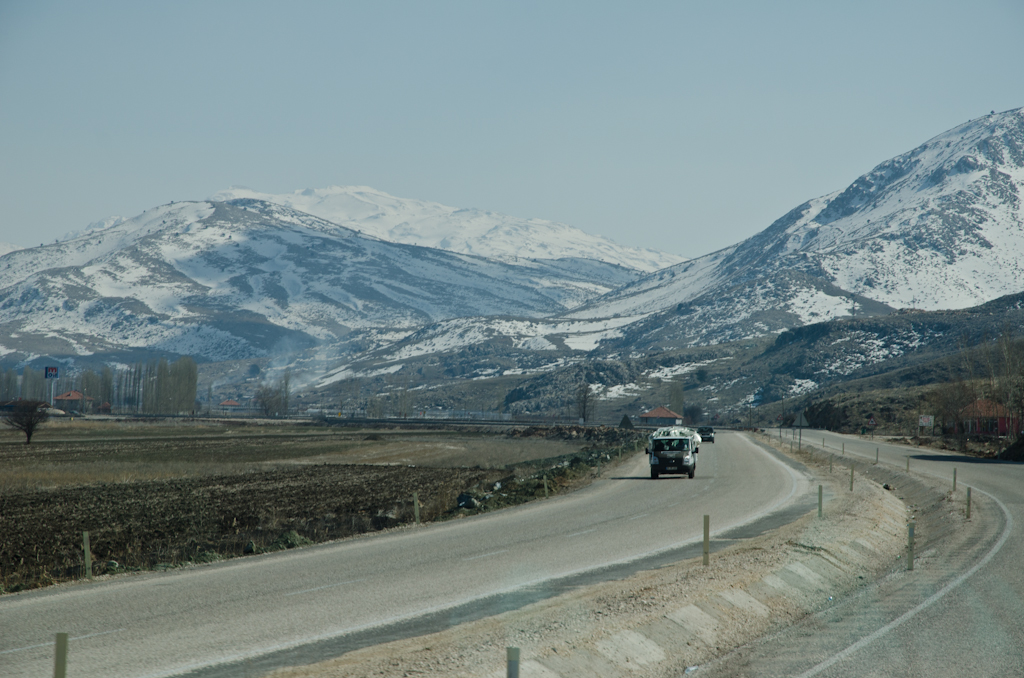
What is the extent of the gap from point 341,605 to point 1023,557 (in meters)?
14.2

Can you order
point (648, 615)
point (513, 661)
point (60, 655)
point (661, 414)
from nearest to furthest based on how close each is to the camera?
point (513, 661), point (60, 655), point (648, 615), point (661, 414)

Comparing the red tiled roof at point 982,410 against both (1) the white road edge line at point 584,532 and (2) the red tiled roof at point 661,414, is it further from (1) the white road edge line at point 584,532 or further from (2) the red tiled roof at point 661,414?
(1) the white road edge line at point 584,532

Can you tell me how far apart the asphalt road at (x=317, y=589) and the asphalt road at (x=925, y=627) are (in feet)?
17.7

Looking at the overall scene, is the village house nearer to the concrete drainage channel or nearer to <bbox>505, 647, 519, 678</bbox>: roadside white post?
the concrete drainage channel

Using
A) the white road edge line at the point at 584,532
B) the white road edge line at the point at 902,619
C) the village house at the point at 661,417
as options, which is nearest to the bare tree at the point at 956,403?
the village house at the point at 661,417

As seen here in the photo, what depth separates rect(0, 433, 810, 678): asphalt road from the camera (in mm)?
12094

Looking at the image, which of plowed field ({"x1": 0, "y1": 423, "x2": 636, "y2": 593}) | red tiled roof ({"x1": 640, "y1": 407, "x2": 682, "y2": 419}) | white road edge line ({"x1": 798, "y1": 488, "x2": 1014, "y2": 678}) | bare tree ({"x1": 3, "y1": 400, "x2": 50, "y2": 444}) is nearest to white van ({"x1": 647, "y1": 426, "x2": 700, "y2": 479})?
plowed field ({"x1": 0, "y1": 423, "x2": 636, "y2": 593})

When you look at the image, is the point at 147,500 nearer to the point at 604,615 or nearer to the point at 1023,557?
the point at 604,615

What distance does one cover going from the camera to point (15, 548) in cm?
2448

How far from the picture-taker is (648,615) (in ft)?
41.4

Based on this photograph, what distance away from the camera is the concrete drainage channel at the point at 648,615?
10.6m

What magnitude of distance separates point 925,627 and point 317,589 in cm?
1041

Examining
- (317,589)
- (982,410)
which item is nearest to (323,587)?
(317,589)

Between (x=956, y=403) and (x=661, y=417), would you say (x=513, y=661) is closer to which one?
(x=956, y=403)
